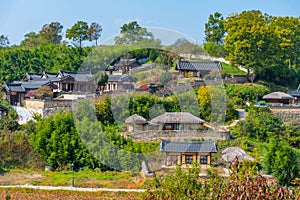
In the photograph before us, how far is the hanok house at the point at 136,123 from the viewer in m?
16.6

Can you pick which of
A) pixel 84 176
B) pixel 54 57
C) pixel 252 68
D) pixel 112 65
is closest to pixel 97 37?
pixel 54 57

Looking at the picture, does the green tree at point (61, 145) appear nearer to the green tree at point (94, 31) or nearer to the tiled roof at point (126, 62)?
the tiled roof at point (126, 62)

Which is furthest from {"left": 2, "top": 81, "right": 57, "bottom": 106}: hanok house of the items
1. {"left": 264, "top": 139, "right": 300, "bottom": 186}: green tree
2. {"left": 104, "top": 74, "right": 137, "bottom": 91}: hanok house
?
{"left": 264, "top": 139, "right": 300, "bottom": 186}: green tree

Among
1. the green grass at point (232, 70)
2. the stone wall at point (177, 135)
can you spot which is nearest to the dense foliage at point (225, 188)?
the stone wall at point (177, 135)

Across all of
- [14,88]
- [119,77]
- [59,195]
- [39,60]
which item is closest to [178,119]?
[119,77]

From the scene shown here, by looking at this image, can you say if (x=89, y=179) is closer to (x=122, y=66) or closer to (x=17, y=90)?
(x=17, y=90)

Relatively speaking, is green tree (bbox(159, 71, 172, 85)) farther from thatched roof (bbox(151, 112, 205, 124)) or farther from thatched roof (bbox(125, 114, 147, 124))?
thatched roof (bbox(125, 114, 147, 124))

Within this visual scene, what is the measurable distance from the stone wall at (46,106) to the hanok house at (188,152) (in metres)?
5.51

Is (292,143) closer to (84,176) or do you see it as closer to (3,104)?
(84,176)

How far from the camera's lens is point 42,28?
116 ft

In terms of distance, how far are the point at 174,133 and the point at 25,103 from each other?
6647 millimetres

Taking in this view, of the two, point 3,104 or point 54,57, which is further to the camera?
point 54,57

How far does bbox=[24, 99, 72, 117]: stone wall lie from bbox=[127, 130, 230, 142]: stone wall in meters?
3.77

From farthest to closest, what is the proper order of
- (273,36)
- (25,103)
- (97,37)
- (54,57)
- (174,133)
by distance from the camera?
(97,37)
(54,57)
(273,36)
(25,103)
(174,133)
